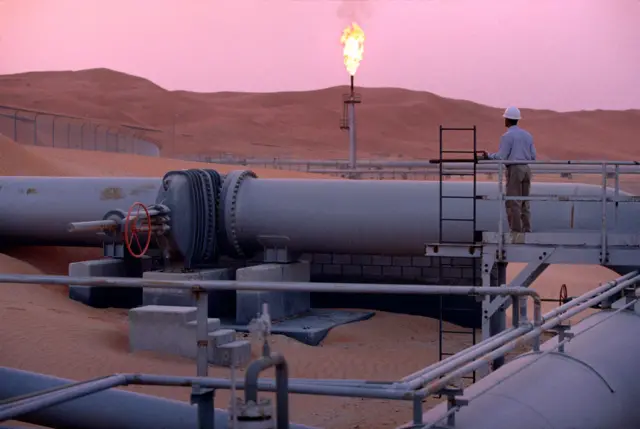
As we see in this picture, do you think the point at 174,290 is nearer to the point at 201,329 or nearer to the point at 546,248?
the point at 546,248

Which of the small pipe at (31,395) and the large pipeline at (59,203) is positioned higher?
the large pipeline at (59,203)

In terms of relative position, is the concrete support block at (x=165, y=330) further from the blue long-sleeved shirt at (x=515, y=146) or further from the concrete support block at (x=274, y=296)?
the blue long-sleeved shirt at (x=515, y=146)

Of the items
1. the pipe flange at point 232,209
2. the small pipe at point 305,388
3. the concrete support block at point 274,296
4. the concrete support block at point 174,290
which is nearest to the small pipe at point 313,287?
the small pipe at point 305,388

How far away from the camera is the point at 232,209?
1555 centimetres

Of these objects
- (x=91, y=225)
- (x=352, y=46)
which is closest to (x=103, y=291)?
(x=91, y=225)

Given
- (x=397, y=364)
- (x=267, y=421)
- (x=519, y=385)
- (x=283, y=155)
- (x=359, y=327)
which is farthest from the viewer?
(x=283, y=155)

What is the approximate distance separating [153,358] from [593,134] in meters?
116

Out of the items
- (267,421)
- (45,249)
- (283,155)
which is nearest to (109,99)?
(283,155)

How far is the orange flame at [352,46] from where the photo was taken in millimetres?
35844

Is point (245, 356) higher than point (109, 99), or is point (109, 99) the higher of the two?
point (109, 99)

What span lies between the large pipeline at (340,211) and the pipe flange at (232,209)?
16 mm

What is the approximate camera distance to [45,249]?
61.1ft

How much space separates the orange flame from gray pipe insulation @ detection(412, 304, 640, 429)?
1162 inches

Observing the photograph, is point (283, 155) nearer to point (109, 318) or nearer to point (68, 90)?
point (68, 90)
